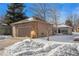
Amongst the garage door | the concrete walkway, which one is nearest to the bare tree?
the garage door

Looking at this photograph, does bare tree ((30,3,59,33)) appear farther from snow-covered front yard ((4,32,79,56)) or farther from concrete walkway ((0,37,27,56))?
concrete walkway ((0,37,27,56))

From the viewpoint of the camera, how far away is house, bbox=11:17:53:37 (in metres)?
2.77

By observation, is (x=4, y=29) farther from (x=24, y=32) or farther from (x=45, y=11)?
(x=45, y=11)

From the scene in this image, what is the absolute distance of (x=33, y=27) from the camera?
2777 millimetres

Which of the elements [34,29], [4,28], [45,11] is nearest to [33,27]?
[34,29]

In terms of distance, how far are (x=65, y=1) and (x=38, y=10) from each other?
34 centimetres

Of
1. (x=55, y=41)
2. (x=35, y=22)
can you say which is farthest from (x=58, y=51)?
(x=35, y=22)

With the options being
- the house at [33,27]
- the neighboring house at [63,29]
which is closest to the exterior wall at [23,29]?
the house at [33,27]

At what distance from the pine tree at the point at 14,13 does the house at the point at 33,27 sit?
0.05m

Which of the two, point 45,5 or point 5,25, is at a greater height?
point 45,5

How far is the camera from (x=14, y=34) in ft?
9.15

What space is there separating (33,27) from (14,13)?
0.28 m

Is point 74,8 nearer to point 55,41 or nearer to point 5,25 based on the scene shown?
point 55,41

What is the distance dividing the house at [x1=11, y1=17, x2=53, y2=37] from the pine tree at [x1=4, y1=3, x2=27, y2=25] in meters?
0.05
